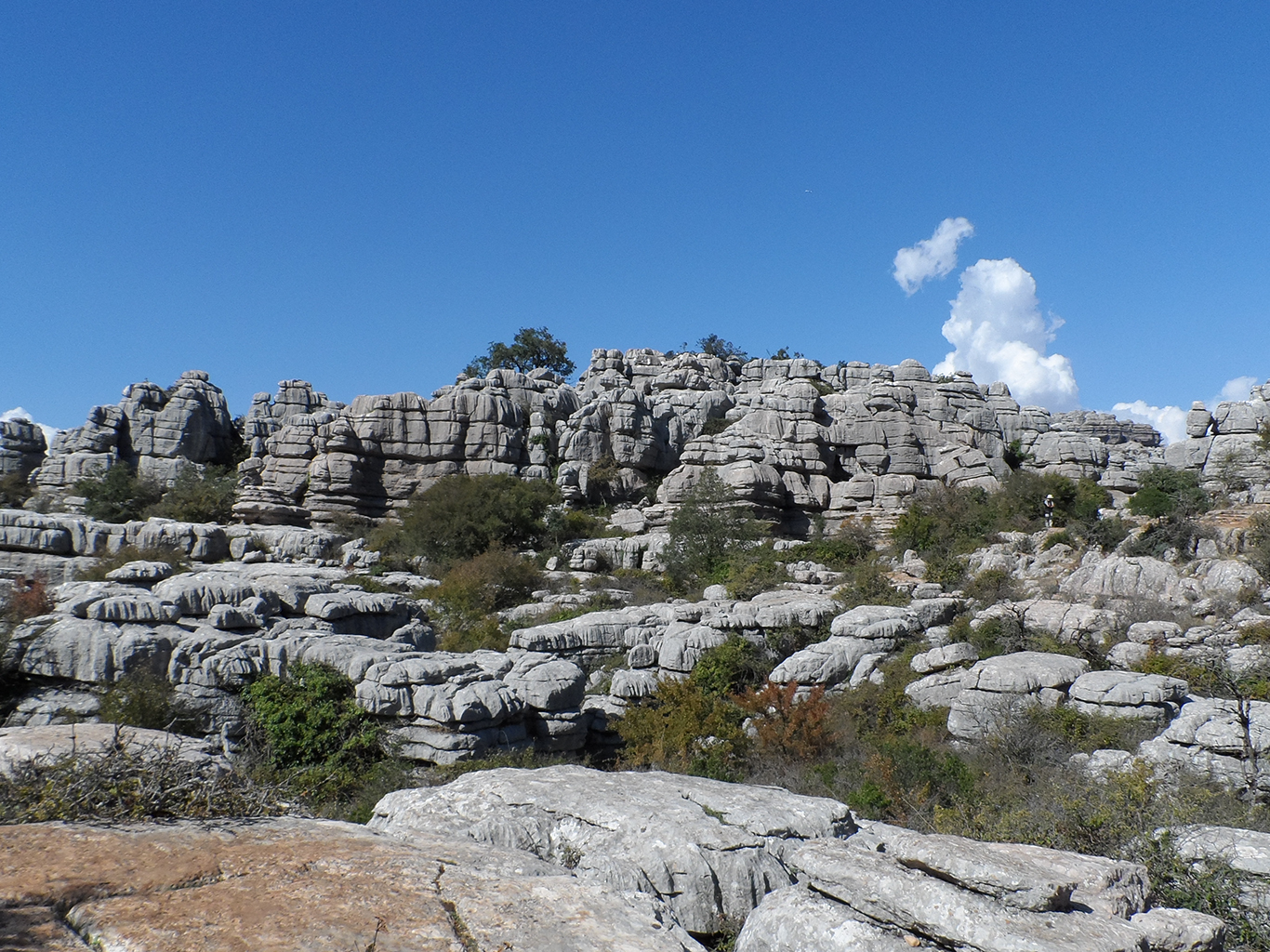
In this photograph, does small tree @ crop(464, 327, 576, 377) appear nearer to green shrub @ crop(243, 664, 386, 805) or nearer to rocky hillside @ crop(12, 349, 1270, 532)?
rocky hillside @ crop(12, 349, 1270, 532)

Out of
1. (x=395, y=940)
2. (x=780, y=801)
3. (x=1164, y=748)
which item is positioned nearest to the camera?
(x=395, y=940)

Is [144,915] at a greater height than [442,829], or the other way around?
[144,915]

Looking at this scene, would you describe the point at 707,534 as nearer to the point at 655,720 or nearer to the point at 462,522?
the point at 462,522

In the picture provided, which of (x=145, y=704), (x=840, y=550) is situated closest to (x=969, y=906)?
(x=145, y=704)

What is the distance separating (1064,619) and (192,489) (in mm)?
31887

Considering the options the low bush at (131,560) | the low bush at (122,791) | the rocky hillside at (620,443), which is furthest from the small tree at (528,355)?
the low bush at (122,791)

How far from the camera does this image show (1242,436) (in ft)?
109

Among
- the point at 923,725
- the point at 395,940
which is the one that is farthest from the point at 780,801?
the point at 923,725

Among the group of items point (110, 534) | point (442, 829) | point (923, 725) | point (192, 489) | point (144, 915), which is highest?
point (192, 489)

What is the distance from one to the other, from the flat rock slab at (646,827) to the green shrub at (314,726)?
12.5 ft

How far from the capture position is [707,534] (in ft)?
91.2

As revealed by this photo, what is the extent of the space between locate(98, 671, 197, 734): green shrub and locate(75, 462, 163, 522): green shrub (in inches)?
968

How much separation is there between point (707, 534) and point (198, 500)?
20.4 meters

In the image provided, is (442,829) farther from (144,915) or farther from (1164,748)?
(1164,748)
